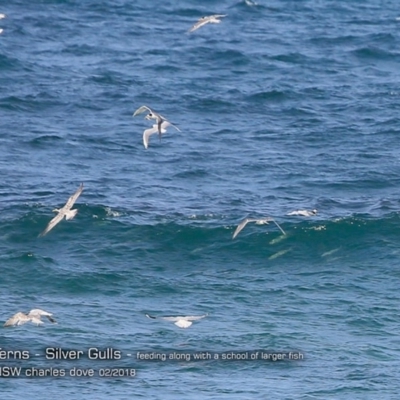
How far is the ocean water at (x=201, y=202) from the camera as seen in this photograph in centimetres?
5888

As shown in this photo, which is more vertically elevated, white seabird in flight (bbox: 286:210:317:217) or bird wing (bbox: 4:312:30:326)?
bird wing (bbox: 4:312:30:326)

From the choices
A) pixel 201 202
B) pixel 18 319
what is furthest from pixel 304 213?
pixel 18 319

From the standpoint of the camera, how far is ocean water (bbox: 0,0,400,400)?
58875mm

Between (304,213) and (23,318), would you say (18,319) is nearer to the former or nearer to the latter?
(23,318)

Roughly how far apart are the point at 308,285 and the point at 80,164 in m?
20.9

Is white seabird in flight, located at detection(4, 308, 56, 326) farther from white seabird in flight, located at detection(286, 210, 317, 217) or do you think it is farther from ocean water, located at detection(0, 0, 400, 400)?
white seabird in flight, located at detection(286, 210, 317, 217)

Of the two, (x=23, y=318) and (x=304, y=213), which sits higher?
(x=23, y=318)

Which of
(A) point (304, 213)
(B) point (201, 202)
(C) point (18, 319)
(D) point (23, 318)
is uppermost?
(C) point (18, 319)

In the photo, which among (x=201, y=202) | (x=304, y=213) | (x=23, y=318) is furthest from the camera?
(x=201, y=202)

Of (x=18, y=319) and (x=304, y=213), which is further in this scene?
(x=304, y=213)

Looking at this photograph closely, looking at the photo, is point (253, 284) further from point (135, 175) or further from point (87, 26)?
point (87, 26)

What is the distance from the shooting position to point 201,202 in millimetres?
78438

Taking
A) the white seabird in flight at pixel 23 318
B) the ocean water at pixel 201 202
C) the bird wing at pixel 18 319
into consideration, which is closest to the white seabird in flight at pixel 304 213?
the ocean water at pixel 201 202

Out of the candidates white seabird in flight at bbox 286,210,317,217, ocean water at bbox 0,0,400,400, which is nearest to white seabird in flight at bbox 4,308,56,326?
ocean water at bbox 0,0,400,400
